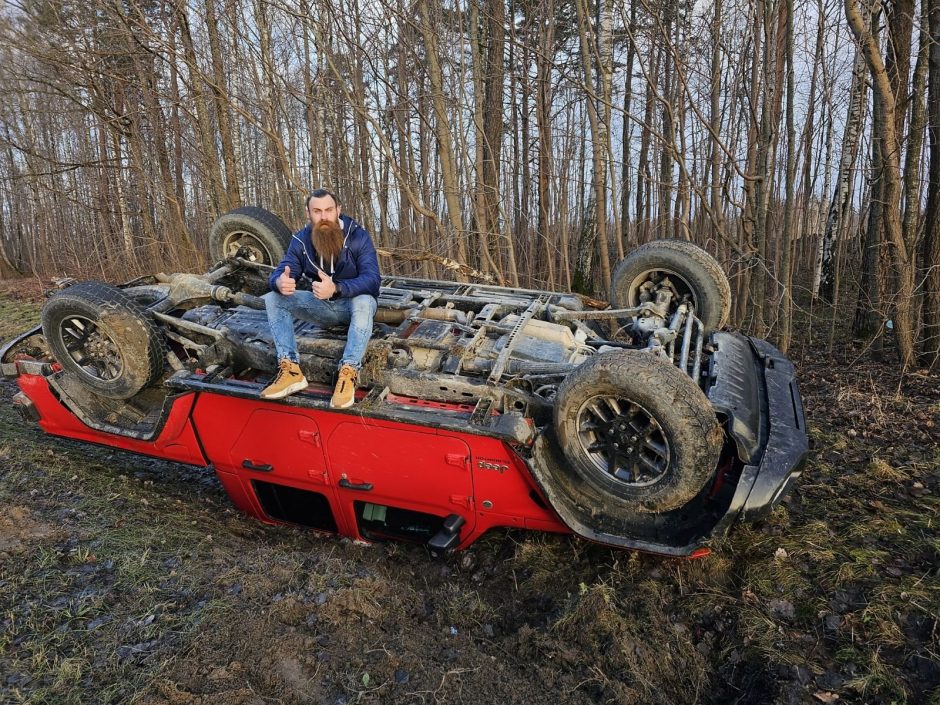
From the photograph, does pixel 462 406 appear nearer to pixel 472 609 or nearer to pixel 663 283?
pixel 472 609

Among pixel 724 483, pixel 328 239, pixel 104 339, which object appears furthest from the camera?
pixel 104 339

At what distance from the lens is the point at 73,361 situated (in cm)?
425

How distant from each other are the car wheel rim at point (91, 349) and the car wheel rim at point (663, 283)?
4.04 meters

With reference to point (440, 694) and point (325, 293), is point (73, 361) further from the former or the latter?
point (440, 694)

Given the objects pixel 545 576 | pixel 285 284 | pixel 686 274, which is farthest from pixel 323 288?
pixel 686 274

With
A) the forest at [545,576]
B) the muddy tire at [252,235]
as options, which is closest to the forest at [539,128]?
the forest at [545,576]

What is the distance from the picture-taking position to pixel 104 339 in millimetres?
4180

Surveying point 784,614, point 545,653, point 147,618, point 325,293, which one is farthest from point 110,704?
point 784,614

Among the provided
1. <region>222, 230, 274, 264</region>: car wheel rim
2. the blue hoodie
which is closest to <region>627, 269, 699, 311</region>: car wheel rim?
the blue hoodie

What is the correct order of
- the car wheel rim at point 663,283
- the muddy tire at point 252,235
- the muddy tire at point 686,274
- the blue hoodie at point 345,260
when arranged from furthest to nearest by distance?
the muddy tire at point 252,235 < the car wheel rim at point 663,283 < the muddy tire at point 686,274 < the blue hoodie at point 345,260

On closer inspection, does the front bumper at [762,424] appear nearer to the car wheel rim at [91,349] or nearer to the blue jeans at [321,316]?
the blue jeans at [321,316]

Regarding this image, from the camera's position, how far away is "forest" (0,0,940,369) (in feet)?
19.1

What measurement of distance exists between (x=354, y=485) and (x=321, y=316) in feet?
3.97

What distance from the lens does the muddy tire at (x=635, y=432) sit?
2846 mm
